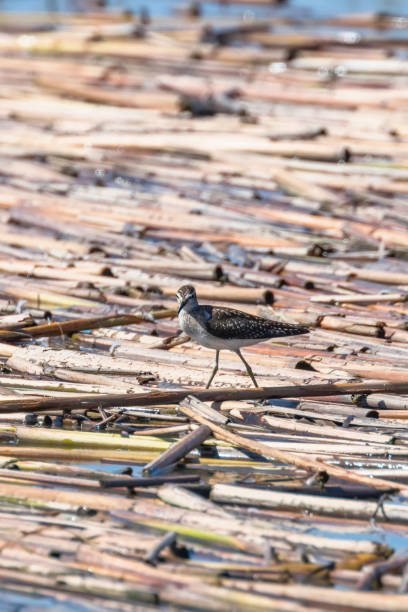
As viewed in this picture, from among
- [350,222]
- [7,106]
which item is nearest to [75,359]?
[350,222]

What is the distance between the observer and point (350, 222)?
10320 millimetres

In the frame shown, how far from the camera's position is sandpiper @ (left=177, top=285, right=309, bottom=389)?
6758 mm

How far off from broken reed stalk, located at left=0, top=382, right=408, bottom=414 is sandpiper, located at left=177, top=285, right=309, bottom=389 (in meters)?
0.26

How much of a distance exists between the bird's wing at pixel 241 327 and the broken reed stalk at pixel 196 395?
42 cm

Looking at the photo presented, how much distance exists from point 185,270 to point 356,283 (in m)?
1.43

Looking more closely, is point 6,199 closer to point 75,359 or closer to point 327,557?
point 75,359

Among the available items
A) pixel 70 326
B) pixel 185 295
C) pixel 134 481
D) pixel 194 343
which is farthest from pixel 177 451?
pixel 70 326

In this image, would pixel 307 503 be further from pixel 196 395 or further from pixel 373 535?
pixel 196 395

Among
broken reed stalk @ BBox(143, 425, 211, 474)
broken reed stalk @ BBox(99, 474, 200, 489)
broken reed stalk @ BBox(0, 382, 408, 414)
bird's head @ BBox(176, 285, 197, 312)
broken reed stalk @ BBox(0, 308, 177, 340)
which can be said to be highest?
bird's head @ BBox(176, 285, 197, 312)

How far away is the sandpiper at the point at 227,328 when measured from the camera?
22.2ft

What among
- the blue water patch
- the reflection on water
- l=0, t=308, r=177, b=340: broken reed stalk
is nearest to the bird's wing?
l=0, t=308, r=177, b=340: broken reed stalk

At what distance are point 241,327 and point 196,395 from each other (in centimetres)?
60

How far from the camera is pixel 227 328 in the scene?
6738 mm

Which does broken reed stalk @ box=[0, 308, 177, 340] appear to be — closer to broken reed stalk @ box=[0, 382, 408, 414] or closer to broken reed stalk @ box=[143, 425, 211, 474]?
broken reed stalk @ box=[0, 382, 408, 414]
